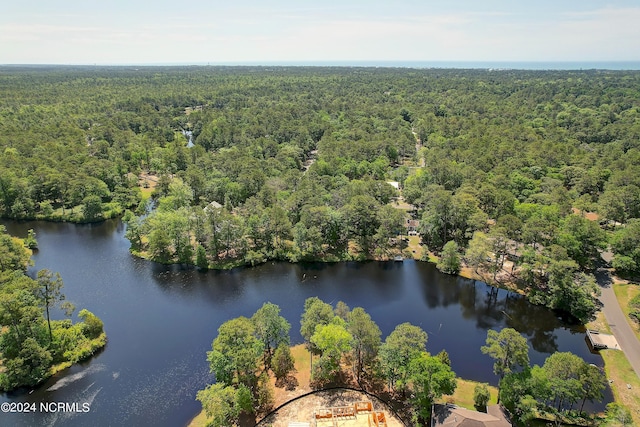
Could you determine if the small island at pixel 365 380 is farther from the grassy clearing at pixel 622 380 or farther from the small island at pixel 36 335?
the small island at pixel 36 335

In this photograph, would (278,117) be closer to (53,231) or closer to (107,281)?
(53,231)

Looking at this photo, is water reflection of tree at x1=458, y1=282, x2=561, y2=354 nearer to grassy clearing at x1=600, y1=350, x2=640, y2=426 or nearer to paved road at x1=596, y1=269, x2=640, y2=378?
grassy clearing at x1=600, y1=350, x2=640, y2=426

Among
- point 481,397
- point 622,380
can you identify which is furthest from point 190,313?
point 622,380

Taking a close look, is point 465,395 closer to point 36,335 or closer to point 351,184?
point 36,335

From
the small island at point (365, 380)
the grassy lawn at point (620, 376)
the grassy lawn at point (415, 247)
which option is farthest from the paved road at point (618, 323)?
the grassy lawn at point (415, 247)

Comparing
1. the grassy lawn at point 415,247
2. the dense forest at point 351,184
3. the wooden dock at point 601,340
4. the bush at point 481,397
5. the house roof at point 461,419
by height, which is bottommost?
the wooden dock at point 601,340

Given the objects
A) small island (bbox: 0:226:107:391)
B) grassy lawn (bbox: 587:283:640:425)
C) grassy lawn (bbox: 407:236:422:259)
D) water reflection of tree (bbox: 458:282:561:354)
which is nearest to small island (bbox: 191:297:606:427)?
grassy lawn (bbox: 587:283:640:425)
